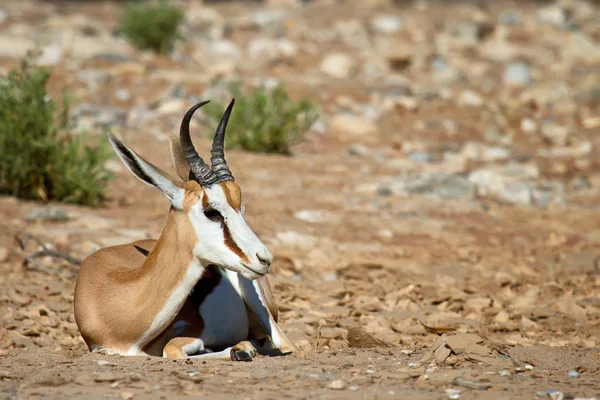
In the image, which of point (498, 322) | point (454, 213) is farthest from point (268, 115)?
point (498, 322)

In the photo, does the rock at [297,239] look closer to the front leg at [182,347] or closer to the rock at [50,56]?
the front leg at [182,347]

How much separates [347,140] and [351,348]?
24.8 feet

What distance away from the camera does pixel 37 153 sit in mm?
8758

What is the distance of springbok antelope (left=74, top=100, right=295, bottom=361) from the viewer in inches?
187

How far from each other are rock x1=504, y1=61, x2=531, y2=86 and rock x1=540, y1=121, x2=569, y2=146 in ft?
9.73

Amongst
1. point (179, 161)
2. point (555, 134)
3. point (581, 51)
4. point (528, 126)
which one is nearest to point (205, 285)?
point (179, 161)

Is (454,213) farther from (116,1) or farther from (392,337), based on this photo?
Answer: (116,1)

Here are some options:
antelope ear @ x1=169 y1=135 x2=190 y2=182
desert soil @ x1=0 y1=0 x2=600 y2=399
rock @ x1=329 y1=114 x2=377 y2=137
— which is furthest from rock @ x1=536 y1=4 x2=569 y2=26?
antelope ear @ x1=169 y1=135 x2=190 y2=182

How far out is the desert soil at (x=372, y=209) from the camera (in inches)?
183

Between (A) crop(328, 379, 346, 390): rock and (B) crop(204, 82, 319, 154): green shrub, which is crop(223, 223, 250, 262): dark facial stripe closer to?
(A) crop(328, 379, 346, 390): rock

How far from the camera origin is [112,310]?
5059 millimetres

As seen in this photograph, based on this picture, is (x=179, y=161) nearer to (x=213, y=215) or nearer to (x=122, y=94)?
(x=213, y=215)

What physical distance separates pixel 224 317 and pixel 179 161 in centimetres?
94

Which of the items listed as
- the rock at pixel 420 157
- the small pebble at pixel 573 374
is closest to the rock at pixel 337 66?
the rock at pixel 420 157
